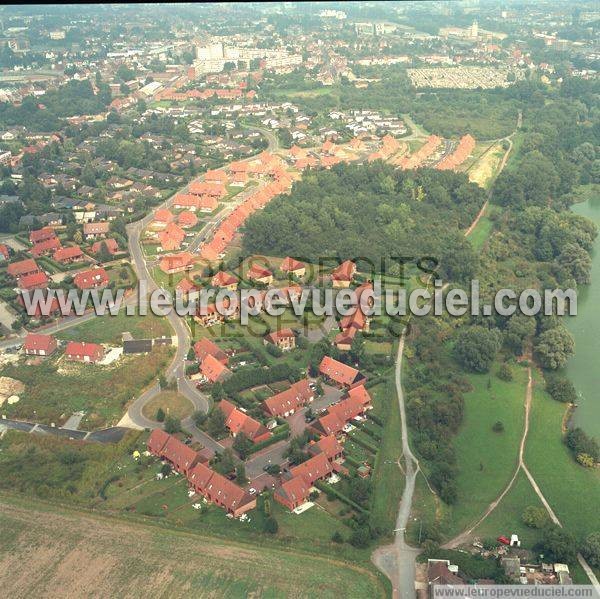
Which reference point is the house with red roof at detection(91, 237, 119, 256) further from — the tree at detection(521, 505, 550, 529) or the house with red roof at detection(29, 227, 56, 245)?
the tree at detection(521, 505, 550, 529)

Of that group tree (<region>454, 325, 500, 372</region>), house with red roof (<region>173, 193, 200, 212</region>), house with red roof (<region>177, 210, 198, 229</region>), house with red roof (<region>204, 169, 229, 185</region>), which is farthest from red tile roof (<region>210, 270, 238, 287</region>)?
house with red roof (<region>204, 169, 229, 185</region>)

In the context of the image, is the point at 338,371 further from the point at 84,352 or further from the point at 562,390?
the point at 84,352

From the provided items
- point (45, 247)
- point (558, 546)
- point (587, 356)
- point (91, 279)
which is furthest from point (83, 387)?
point (587, 356)

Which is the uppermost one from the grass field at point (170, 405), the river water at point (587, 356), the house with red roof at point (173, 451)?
the house with red roof at point (173, 451)

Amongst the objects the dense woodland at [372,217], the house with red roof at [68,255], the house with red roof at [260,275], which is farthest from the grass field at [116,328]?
the dense woodland at [372,217]

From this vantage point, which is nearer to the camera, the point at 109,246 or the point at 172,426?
the point at 172,426

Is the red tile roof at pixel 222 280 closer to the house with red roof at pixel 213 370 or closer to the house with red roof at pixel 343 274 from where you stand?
the house with red roof at pixel 343 274

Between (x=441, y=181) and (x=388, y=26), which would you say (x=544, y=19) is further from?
(x=441, y=181)

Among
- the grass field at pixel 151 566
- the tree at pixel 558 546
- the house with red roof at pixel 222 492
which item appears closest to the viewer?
the grass field at pixel 151 566
